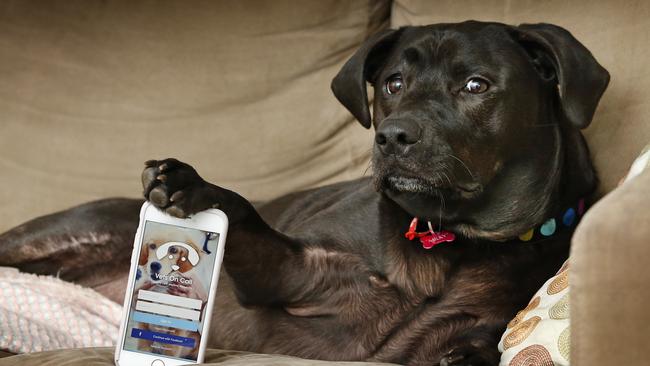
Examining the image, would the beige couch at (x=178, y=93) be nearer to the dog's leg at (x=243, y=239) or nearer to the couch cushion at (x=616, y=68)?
the couch cushion at (x=616, y=68)

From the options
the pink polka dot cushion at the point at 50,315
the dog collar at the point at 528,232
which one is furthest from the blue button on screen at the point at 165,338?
the dog collar at the point at 528,232

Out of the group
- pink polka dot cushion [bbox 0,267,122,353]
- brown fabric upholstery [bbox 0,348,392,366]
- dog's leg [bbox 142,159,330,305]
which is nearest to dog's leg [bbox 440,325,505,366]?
brown fabric upholstery [bbox 0,348,392,366]

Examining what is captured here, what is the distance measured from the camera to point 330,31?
10.1ft

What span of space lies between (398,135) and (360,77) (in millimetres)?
372

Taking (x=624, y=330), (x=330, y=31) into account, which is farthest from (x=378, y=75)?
(x=624, y=330)

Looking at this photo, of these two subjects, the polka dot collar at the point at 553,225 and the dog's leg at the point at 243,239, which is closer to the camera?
the dog's leg at the point at 243,239


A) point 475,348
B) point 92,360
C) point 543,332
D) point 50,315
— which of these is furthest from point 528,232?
point 50,315

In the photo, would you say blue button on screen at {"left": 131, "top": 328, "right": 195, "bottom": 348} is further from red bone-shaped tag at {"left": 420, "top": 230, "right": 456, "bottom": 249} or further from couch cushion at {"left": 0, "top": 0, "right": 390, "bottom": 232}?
couch cushion at {"left": 0, "top": 0, "right": 390, "bottom": 232}

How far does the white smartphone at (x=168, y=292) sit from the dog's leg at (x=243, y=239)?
0.14ft

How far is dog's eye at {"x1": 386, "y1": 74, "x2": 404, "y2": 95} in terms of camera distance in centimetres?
229

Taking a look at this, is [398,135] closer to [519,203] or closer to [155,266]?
[519,203]

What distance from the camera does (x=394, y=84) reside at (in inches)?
90.8

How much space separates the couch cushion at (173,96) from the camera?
121 inches

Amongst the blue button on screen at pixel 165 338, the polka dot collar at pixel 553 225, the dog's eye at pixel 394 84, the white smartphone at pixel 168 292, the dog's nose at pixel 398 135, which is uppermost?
the dog's eye at pixel 394 84
